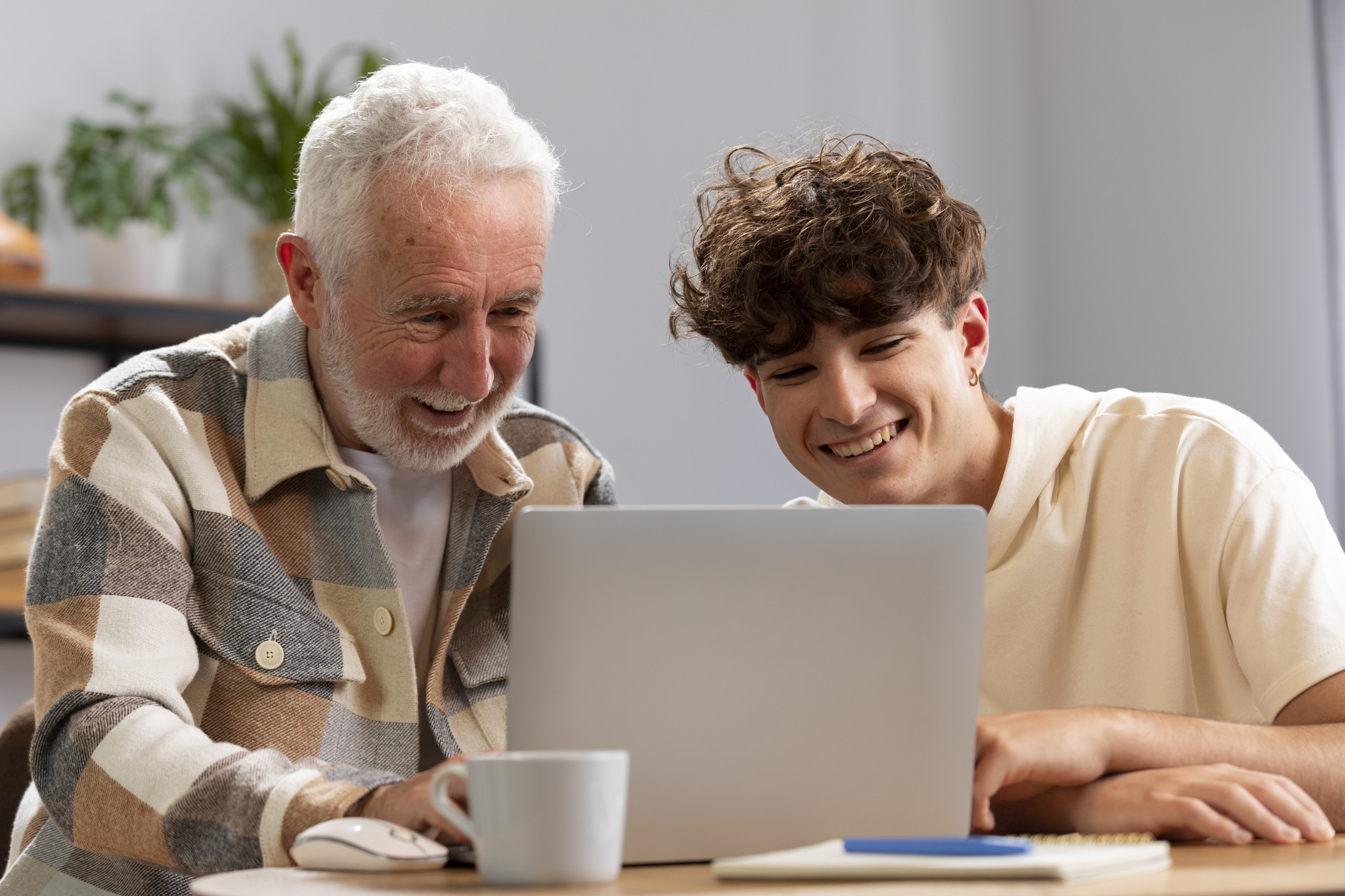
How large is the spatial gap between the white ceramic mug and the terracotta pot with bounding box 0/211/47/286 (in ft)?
6.83

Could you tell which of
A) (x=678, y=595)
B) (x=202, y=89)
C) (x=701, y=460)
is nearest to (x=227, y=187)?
(x=202, y=89)

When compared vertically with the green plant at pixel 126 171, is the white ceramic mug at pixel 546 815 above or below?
below

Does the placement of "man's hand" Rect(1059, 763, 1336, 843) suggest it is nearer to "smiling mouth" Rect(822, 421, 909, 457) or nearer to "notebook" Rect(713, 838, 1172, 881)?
"notebook" Rect(713, 838, 1172, 881)

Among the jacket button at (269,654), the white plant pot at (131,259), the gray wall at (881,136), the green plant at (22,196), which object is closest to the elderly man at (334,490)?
the jacket button at (269,654)

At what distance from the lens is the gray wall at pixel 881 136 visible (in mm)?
2873

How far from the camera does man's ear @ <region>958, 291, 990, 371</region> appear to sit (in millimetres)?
1501

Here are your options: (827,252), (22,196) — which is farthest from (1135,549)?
(22,196)

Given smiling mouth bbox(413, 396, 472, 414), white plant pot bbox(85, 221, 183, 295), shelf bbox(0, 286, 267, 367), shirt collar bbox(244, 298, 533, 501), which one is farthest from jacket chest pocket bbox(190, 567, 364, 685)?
white plant pot bbox(85, 221, 183, 295)

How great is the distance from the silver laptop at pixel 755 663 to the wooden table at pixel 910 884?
7 centimetres

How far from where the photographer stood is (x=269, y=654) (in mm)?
1360

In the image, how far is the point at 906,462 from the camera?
1416mm

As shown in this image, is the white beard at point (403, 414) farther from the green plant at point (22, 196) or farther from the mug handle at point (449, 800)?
the green plant at point (22, 196)

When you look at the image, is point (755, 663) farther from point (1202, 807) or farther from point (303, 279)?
point (303, 279)

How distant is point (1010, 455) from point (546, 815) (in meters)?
0.81
